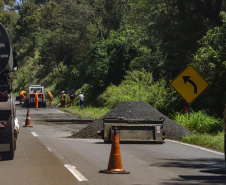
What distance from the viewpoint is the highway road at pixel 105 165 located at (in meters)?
9.31

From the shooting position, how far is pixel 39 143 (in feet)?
54.9

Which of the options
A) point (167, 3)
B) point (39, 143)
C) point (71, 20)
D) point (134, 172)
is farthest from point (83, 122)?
point (71, 20)

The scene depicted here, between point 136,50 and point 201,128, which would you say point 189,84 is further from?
point 136,50

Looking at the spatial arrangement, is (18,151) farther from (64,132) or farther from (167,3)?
(167,3)

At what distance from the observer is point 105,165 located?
11383 mm

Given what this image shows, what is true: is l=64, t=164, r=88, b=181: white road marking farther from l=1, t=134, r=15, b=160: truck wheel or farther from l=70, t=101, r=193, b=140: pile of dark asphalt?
l=70, t=101, r=193, b=140: pile of dark asphalt

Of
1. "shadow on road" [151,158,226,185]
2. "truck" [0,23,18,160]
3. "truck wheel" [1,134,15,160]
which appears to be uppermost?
"truck" [0,23,18,160]

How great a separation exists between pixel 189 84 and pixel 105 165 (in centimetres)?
905

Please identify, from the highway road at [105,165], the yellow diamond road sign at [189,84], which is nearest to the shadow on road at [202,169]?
the highway road at [105,165]

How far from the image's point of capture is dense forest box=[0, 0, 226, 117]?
25.8 meters

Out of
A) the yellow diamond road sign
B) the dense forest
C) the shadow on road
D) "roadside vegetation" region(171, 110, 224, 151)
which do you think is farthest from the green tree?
the shadow on road

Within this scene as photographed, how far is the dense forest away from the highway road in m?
9.59

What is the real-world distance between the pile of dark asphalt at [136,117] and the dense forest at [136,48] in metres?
4.84

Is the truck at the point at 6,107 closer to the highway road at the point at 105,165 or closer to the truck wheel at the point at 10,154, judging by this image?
the truck wheel at the point at 10,154
